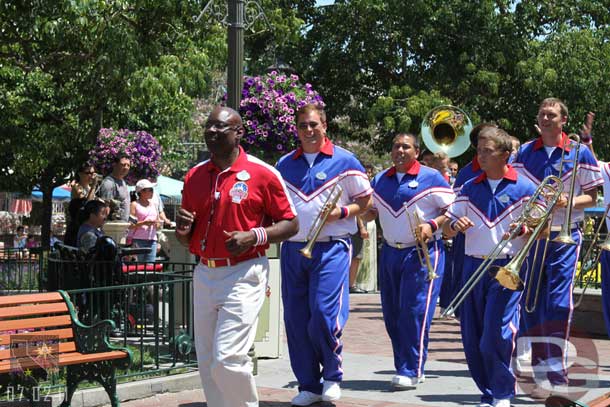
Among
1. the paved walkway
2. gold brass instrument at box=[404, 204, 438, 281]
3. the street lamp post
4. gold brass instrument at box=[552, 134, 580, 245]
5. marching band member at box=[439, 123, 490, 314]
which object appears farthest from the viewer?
marching band member at box=[439, 123, 490, 314]

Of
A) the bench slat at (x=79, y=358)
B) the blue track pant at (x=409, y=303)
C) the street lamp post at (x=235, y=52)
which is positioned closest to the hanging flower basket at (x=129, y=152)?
the street lamp post at (x=235, y=52)

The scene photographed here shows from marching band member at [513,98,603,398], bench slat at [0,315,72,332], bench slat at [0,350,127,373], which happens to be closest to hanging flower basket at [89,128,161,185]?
marching band member at [513,98,603,398]

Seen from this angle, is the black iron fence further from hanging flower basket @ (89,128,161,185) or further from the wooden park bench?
hanging flower basket @ (89,128,161,185)

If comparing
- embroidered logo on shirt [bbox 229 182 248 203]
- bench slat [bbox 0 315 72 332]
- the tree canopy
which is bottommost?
bench slat [bbox 0 315 72 332]

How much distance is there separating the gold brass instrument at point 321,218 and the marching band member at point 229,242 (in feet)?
3.86

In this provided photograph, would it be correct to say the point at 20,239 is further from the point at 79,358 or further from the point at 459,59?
the point at 79,358

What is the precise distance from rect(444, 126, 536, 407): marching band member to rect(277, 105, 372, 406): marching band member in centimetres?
77

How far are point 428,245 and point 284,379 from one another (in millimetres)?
1588

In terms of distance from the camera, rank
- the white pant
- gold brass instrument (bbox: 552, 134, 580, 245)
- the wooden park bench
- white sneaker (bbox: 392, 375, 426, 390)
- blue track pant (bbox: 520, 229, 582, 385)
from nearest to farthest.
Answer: the white pant, the wooden park bench, gold brass instrument (bbox: 552, 134, 580, 245), blue track pant (bbox: 520, 229, 582, 385), white sneaker (bbox: 392, 375, 426, 390)

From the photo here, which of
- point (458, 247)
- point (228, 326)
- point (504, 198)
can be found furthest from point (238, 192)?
point (458, 247)

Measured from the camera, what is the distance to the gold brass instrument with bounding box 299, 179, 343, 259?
7.25 metres

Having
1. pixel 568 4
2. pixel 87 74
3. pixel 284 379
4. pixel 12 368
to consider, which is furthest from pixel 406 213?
pixel 568 4

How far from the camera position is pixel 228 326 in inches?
A: 224

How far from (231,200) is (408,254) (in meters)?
2.76
